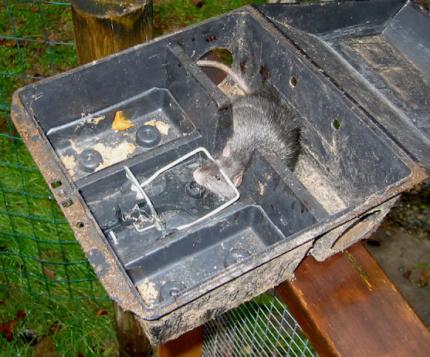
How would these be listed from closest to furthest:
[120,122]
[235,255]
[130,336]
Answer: [235,255] → [120,122] → [130,336]

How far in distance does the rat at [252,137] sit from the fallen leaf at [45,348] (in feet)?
5.41

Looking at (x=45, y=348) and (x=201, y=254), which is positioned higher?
(x=201, y=254)

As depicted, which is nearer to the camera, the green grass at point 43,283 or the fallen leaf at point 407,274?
the green grass at point 43,283

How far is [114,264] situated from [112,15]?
669 mm

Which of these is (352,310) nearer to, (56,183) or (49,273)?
(56,183)

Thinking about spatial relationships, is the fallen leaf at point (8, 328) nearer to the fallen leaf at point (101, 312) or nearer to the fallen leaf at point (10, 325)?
the fallen leaf at point (10, 325)

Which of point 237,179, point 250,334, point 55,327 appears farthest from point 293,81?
point 55,327

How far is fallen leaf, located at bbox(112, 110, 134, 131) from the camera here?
1617mm

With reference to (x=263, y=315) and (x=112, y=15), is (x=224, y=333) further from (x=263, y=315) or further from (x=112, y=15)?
(x=112, y=15)

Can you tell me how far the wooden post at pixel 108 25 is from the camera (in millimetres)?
1491

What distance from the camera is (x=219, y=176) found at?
1.51 m

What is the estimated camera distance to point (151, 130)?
5.26 feet

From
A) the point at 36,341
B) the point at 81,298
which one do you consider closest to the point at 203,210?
the point at 81,298

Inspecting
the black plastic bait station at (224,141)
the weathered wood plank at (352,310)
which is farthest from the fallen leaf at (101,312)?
the weathered wood plank at (352,310)
